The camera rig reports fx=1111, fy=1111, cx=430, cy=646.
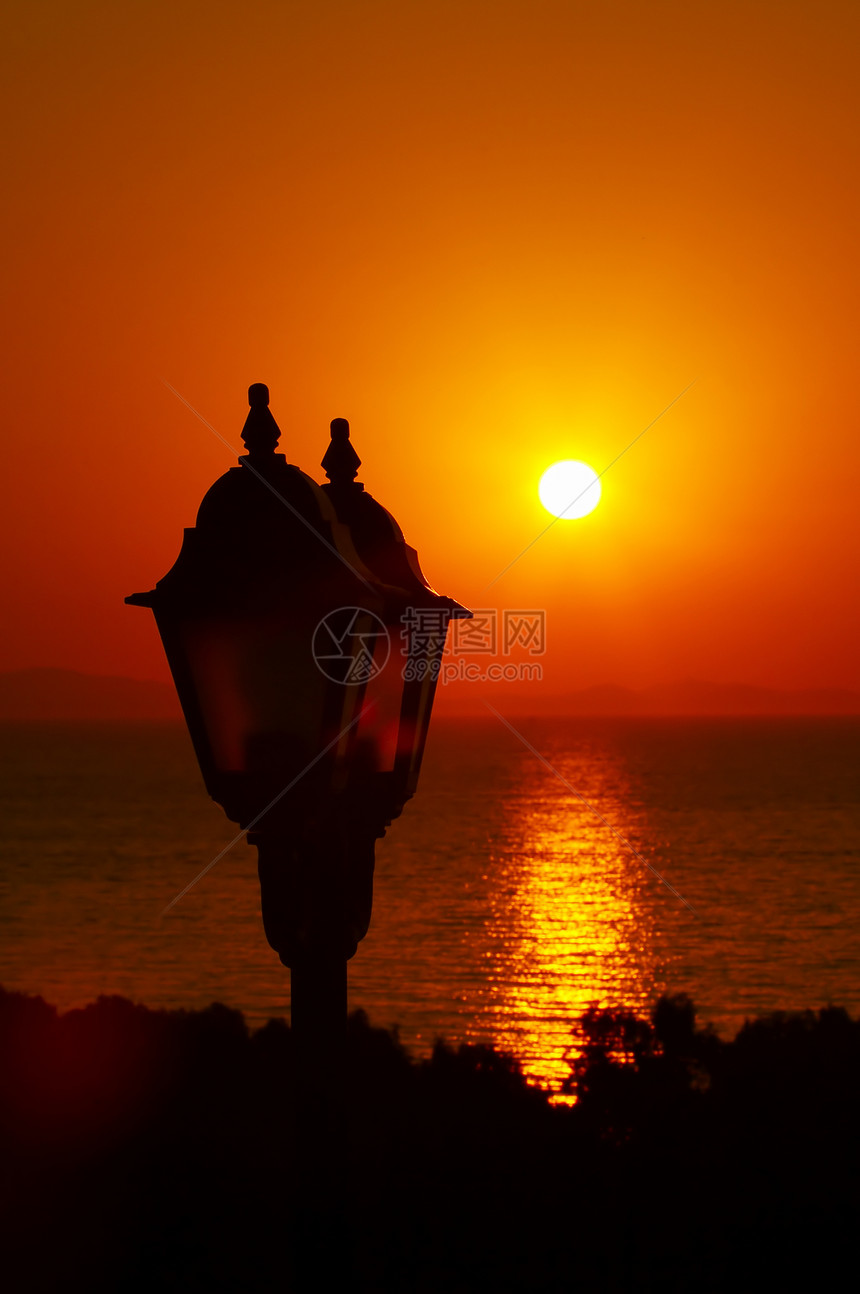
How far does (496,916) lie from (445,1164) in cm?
6173

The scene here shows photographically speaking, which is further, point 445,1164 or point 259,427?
point 445,1164

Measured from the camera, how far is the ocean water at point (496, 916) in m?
63.3

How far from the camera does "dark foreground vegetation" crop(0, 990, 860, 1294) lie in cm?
1972

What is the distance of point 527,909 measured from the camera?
291ft

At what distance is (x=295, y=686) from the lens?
115 inches

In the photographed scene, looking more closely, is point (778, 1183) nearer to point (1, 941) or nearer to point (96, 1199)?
point (96, 1199)

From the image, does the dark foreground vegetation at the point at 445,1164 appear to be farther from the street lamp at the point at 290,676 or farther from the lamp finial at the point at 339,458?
the lamp finial at the point at 339,458

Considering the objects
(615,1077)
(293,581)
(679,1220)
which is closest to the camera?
(293,581)

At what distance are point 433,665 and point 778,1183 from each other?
2332 centimetres

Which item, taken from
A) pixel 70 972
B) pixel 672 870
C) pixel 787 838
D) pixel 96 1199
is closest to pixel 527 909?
pixel 672 870
